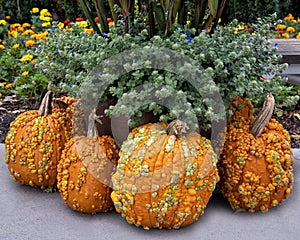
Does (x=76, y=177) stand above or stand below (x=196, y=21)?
below

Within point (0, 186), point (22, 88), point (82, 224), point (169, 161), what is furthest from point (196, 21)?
point (22, 88)

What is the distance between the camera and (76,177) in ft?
6.61

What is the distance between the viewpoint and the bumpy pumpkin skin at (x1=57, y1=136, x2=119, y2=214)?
6.57 feet

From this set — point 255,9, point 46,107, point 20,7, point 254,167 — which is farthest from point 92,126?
point 20,7

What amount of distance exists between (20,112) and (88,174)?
1798 mm

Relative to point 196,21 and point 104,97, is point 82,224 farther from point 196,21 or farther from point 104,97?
point 196,21

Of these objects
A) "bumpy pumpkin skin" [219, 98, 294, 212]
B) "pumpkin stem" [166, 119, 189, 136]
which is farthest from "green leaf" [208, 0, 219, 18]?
"pumpkin stem" [166, 119, 189, 136]

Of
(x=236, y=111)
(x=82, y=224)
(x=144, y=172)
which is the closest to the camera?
(x=144, y=172)

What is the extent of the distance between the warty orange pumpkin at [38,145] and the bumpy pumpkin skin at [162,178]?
44 centimetres

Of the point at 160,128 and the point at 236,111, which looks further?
the point at 236,111

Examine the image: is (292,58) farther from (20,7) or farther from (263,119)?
(20,7)

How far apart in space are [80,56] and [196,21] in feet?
1.97

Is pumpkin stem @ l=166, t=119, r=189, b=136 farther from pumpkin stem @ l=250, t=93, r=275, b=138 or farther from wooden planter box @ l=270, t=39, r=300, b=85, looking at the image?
wooden planter box @ l=270, t=39, r=300, b=85

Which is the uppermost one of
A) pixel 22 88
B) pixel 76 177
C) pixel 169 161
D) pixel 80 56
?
pixel 80 56
